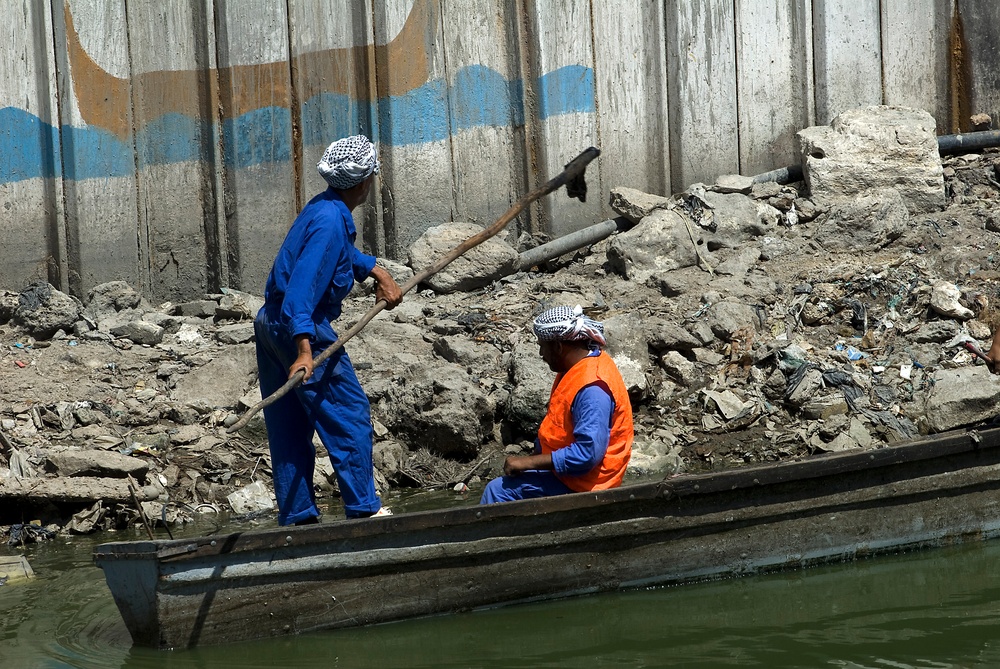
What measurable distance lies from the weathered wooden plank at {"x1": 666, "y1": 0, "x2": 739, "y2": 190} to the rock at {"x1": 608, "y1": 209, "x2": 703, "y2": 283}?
83 cm

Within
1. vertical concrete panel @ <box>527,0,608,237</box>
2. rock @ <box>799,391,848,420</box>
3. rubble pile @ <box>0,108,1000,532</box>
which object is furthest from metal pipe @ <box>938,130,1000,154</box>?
rock @ <box>799,391,848,420</box>

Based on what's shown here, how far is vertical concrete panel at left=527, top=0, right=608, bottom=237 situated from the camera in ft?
29.0

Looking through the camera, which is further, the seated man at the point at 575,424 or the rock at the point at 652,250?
the rock at the point at 652,250

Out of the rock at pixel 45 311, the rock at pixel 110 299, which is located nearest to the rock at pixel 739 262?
the rock at pixel 110 299

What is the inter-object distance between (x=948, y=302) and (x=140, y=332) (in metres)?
5.55

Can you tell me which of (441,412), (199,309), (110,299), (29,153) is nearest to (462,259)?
(441,412)

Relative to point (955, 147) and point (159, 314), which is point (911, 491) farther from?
point (159, 314)

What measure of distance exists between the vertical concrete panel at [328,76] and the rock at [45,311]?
6.01 ft

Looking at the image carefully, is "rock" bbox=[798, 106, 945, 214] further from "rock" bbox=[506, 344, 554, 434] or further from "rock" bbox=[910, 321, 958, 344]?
"rock" bbox=[506, 344, 554, 434]

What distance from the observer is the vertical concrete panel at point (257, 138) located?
8625 millimetres

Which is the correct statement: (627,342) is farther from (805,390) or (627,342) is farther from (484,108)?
(484,108)

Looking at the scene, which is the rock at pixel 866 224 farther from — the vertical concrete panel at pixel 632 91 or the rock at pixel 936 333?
the vertical concrete panel at pixel 632 91

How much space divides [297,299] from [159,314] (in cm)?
426

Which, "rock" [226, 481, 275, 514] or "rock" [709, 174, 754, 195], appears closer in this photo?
"rock" [226, 481, 275, 514]
